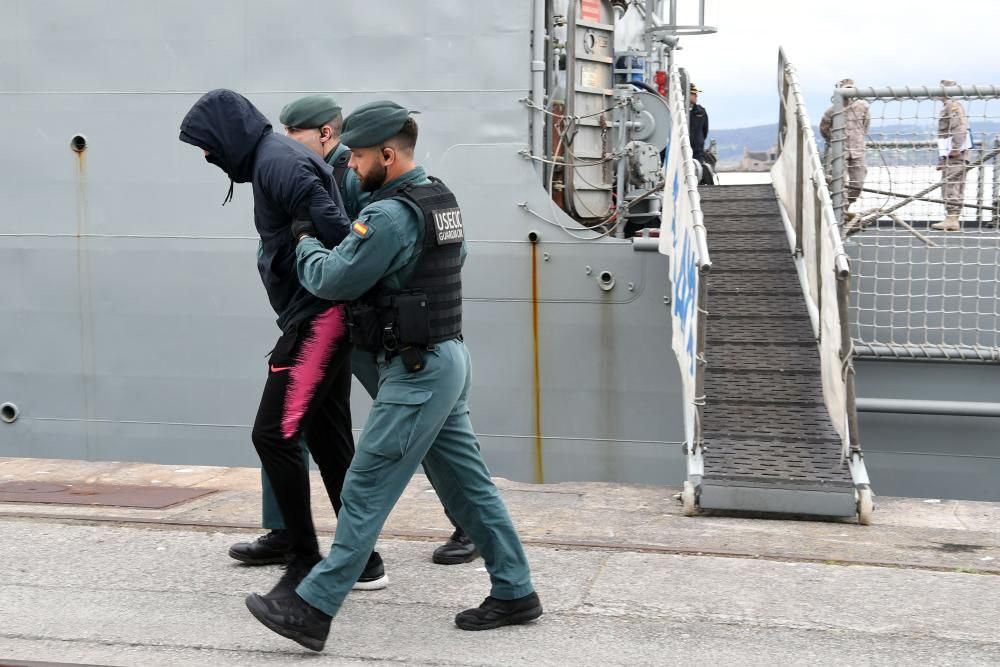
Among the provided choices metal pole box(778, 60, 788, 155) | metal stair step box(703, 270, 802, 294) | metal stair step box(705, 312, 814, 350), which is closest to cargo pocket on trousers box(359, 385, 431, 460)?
metal stair step box(705, 312, 814, 350)

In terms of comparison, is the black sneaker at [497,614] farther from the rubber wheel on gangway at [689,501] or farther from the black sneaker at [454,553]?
the rubber wheel on gangway at [689,501]

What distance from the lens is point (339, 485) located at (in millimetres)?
4047

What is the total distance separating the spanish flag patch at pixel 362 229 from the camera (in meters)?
3.18

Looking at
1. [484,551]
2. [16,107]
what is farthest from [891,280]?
[16,107]

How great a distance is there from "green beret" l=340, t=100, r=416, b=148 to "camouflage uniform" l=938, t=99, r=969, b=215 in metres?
3.92

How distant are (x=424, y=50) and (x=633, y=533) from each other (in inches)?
141

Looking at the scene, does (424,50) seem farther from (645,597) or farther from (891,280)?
(645,597)

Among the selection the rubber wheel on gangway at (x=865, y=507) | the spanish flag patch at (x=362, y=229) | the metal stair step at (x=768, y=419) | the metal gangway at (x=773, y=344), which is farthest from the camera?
the metal stair step at (x=768, y=419)

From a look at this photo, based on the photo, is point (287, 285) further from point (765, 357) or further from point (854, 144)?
point (854, 144)

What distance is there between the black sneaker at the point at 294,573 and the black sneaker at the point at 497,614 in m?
0.51

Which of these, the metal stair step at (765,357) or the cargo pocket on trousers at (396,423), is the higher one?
the cargo pocket on trousers at (396,423)

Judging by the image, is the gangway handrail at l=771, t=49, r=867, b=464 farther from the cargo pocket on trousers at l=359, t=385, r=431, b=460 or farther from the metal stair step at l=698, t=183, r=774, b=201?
the cargo pocket on trousers at l=359, t=385, r=431, b=460

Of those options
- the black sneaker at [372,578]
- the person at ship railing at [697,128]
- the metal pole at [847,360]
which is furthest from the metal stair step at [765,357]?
the person at ship railing at [697,128]

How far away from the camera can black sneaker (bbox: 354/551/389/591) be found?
388 centimetres
